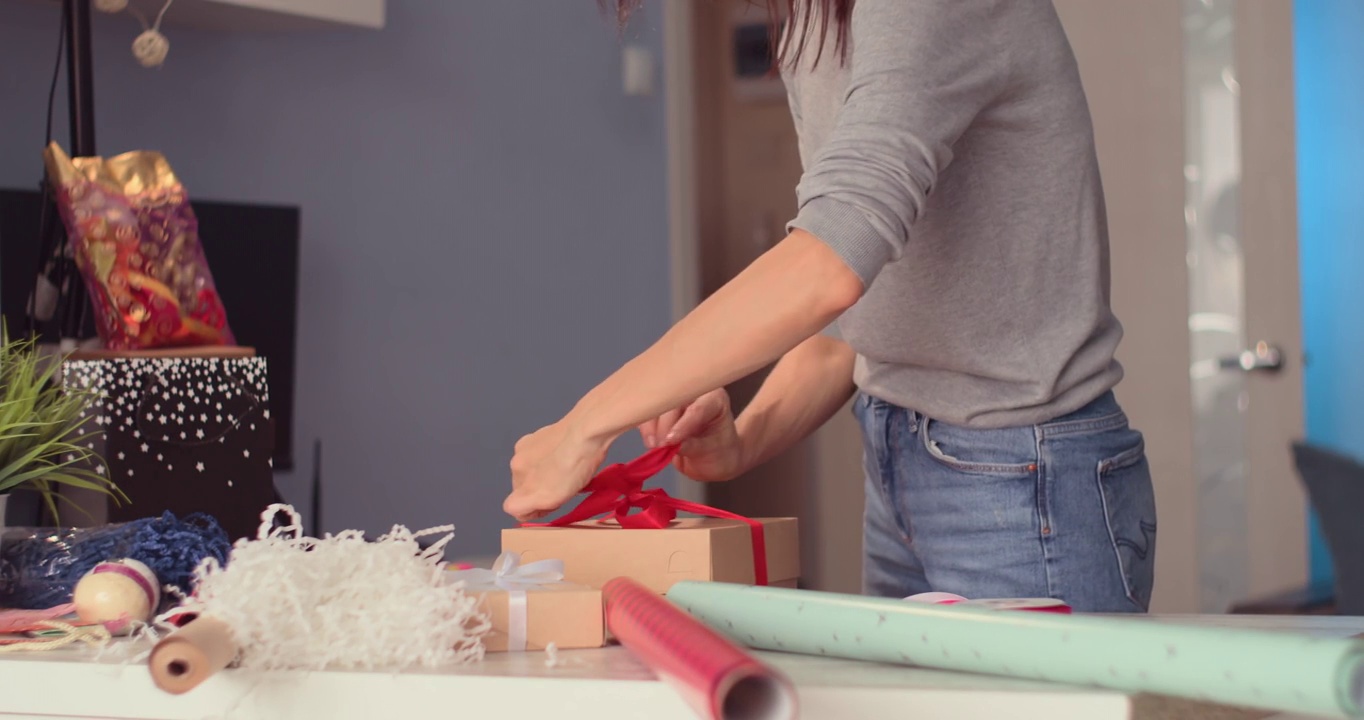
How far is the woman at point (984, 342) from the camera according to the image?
38.0 inches

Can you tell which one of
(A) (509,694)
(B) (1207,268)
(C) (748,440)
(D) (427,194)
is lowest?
(A) (509,694)

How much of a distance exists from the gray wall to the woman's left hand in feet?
5.02

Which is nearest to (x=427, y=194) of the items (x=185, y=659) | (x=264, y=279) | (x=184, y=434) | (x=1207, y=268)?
(x=264, y=279)

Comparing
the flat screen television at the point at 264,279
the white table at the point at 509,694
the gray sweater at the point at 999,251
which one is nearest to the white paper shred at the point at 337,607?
the white table at the point at 509,694

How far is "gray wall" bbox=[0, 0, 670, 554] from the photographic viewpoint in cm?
236

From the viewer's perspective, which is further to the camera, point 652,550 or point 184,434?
point 184,434

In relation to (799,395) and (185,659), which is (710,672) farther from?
(799,395)

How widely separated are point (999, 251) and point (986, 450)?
0.17 meters

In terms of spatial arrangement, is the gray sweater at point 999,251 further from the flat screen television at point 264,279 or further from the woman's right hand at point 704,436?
the flat screen television at point 264,279

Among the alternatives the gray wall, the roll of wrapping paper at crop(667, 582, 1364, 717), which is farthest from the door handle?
the roll of wrapping paper at crop(667, 582, 1364, 717)

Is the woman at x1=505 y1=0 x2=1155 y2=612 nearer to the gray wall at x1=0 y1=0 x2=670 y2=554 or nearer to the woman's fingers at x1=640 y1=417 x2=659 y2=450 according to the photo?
the woman's fingers at x1=640 y1=417 x2=659 y2=450

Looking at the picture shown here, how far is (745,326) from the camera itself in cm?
86

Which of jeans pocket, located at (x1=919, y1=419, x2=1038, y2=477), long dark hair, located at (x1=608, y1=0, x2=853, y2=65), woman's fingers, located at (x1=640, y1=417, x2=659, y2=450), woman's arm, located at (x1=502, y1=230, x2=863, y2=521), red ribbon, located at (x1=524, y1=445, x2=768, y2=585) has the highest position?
long dark hair, located at (x1=608, y1=0, x2=853, y2=65)

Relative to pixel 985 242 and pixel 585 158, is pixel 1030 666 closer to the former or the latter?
pixel 985 242
